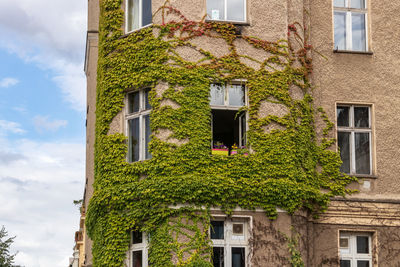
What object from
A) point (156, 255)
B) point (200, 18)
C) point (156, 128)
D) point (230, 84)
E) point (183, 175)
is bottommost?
point (156, 255)

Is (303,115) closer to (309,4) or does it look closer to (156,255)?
(309,4)

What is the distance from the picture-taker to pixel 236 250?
20.1 metres

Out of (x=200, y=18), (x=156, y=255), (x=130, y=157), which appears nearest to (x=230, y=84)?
(x=200, y=18)

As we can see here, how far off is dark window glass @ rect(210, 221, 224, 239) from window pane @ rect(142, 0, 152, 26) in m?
6.12

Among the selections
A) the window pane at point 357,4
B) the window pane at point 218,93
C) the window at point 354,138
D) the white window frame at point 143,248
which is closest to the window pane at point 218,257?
the white window frame at point 143,248

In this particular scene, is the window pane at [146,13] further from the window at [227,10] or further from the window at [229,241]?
the window at [229,241]

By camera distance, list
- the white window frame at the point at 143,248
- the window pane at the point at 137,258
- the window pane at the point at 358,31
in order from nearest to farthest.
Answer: the white window frame at the point at 143,248, the window pane at the point at 137,258, the window pane at the point at 358,31

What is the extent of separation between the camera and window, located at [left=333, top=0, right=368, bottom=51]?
23305 millimetres

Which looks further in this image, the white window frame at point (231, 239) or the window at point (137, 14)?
the window at point (137, 14)

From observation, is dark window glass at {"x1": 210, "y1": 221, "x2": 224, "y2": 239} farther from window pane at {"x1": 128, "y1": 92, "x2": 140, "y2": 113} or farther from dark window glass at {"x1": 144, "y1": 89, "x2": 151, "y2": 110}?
window pane at {"x1": 128, "y1": 92, "x2": 140, "y2": 113}

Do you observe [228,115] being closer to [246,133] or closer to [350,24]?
[246,133]

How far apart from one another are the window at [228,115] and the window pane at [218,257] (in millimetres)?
2785

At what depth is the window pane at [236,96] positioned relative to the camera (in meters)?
21.2

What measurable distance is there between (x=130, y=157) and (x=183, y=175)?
209 centimetres
